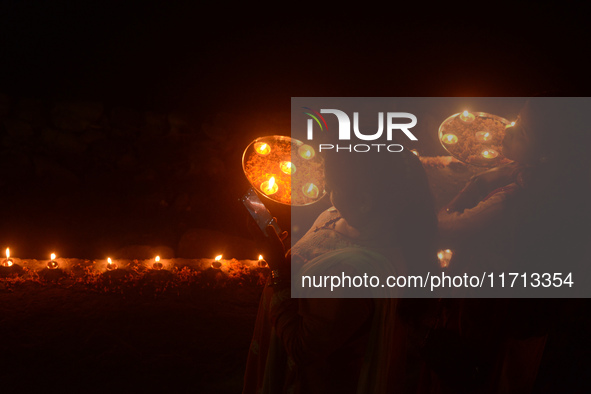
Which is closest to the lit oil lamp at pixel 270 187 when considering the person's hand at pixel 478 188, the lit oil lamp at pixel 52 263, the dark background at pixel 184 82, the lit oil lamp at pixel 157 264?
the person's hand at pixel 478 188

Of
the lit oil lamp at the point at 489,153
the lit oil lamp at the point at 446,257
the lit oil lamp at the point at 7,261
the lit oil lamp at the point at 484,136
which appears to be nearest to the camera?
the lit oil lamp at the point at 446,257

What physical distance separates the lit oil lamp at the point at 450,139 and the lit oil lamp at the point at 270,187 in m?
1.75

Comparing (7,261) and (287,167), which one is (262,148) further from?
(7,261)

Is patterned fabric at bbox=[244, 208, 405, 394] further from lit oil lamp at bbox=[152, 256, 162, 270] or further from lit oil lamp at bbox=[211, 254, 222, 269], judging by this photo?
lit oil lamp at bbox=[152, 256, 162, 270]

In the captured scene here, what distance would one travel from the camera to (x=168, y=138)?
18.4 ft

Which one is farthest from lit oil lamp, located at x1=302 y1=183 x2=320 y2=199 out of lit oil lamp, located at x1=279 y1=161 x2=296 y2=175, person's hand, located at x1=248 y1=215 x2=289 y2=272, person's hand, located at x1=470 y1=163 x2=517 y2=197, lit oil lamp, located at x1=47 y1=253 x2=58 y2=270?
lit oil lamp, located at x1=47 y1=253 x2=58 y2=270

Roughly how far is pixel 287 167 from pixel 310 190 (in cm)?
17

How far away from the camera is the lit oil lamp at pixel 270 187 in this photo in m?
1.84

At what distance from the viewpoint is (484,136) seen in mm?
2830

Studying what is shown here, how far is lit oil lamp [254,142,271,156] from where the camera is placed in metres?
1.95

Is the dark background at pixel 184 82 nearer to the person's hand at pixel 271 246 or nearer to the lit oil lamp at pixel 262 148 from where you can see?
the lit oil lamp at pixel 262 148

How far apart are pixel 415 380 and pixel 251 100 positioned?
11.7ft

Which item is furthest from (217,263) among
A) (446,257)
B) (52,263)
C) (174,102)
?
(446,257)

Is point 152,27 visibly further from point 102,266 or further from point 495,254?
point 495,254
